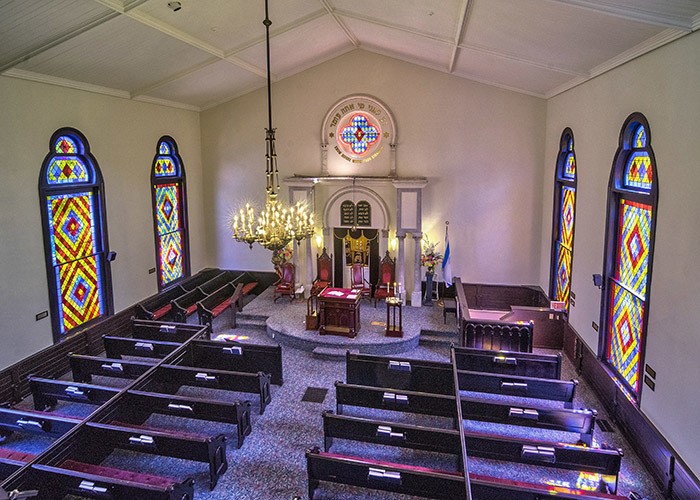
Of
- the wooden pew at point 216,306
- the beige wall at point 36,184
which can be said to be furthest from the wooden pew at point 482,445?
the beige wall at point 36,184

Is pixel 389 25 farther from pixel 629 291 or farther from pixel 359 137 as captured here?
pixel 629 291

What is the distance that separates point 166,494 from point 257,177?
914 cm

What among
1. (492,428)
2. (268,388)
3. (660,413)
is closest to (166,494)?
(268,388)

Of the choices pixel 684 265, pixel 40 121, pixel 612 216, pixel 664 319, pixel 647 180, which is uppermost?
pixel 40 121

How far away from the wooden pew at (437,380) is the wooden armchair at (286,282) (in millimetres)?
4658

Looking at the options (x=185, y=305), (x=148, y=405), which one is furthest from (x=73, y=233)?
(x=148, y=405)

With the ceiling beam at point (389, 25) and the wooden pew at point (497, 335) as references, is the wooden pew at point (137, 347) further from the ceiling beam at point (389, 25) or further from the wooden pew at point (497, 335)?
the ceiling beam at point (389, 25)

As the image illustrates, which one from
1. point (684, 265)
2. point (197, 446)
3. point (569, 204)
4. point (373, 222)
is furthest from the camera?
point (373, 222)

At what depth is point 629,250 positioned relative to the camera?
23.0 ft

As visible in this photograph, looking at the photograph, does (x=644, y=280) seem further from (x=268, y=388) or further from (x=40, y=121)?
(x=40, y=121)

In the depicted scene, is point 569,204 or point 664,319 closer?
point 664,319

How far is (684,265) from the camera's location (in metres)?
5.25

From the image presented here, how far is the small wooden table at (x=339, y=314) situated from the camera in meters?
10.0

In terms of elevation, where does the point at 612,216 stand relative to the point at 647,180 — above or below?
below
